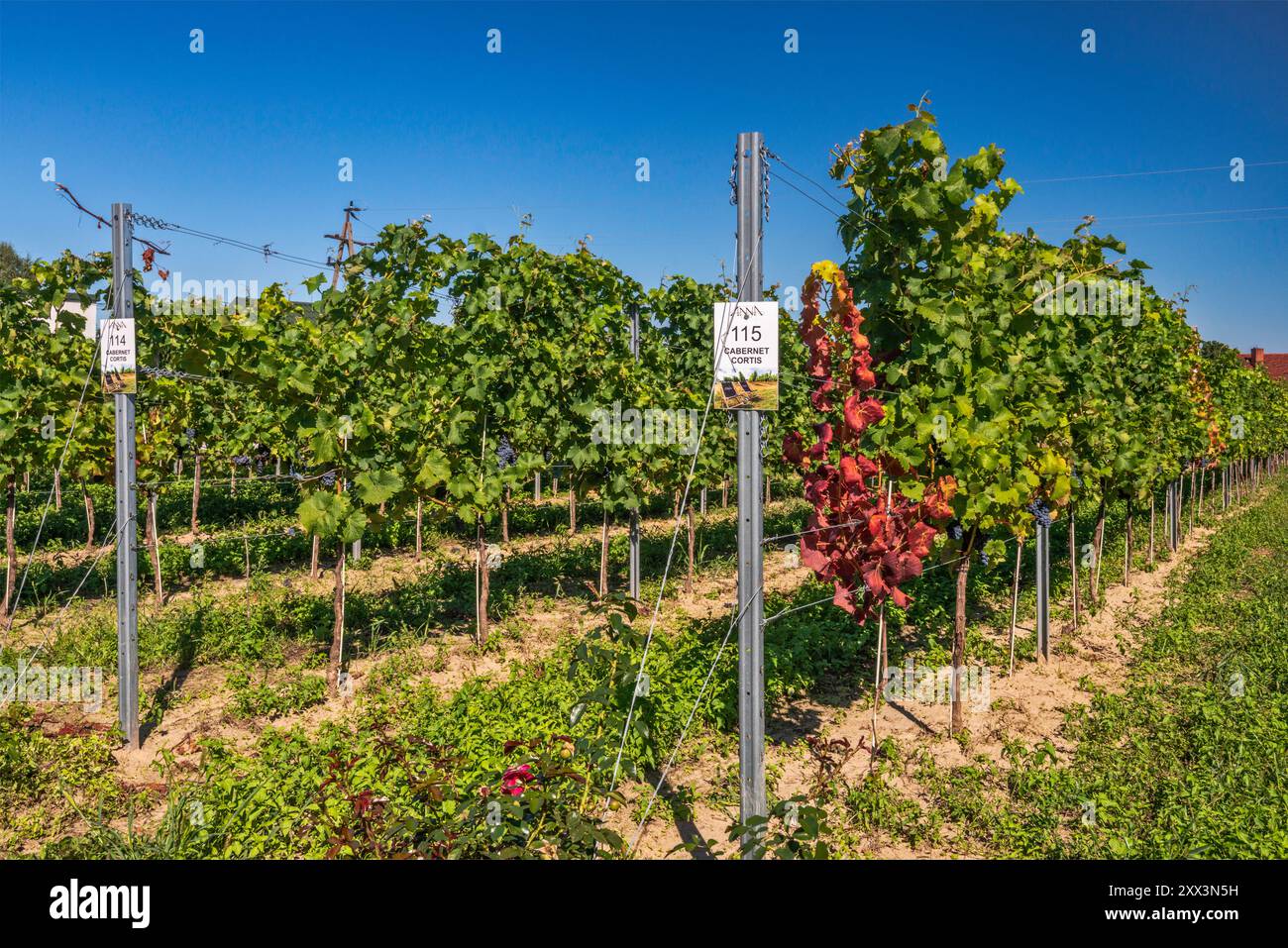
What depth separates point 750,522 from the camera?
426 centimetres

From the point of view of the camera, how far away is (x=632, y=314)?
1316cm

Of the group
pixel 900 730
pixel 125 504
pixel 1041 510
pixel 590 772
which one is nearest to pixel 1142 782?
pixel 900 730

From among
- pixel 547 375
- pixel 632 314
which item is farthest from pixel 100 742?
pixel 632 314

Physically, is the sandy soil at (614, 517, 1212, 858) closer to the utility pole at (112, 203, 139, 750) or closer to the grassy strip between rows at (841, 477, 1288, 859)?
the grassy strip between rows at (841, 477, 1288, 859)

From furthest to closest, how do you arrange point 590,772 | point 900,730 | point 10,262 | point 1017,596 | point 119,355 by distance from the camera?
point 10,262, point 1017,596, point 900,730, point 119,355, point 590,772

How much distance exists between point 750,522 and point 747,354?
891 mm

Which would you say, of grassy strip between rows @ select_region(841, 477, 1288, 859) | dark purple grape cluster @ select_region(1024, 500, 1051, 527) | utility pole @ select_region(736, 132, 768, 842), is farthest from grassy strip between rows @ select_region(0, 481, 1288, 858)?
dark purple grape cluster @ select_region(1024, 500, 1051, 527)

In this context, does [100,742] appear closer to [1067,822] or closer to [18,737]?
[18,737]

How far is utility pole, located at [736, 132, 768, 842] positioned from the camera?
420 centimetres

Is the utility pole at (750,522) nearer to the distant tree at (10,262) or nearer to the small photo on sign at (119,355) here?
the small photo on sign at (119,355)

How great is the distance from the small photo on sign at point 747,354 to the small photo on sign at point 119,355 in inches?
194

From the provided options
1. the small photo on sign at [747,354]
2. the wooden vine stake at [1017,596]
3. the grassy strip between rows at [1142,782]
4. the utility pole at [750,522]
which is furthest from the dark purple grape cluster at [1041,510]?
the small photo on sign at [747,354]

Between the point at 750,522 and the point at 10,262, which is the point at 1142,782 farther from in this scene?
the point at 10,262

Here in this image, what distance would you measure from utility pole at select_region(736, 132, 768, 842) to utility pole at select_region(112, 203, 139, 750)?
5032 mm
